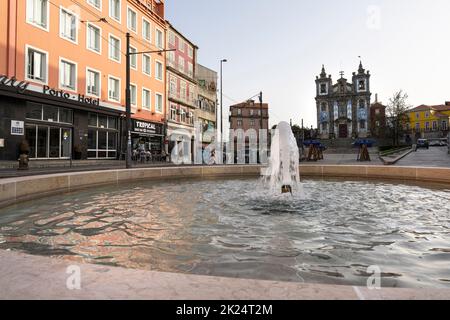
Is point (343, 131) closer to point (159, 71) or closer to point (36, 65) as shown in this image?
point (159, 71)

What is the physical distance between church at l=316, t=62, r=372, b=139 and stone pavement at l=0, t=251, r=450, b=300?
89729mm

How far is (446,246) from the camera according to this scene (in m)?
4.74

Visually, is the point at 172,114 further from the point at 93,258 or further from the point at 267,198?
the point at 93,258

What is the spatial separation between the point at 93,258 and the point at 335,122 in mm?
93065

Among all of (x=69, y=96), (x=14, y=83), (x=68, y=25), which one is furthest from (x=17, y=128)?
(x=68, y=25)

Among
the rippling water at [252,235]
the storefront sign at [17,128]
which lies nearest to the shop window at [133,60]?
the storefront sign at [17,128]

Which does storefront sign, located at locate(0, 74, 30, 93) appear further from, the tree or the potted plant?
the tree

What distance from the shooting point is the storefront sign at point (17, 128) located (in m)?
18.8

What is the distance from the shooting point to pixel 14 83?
18312 millimetres

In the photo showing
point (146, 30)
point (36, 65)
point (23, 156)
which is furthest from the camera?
point (146, 30)

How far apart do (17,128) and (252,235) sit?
60.8 ft

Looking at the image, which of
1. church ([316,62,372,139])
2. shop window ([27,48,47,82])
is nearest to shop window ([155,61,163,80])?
shop window ([27,48,47,82])

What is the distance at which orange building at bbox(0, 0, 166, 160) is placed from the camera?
1884cm
